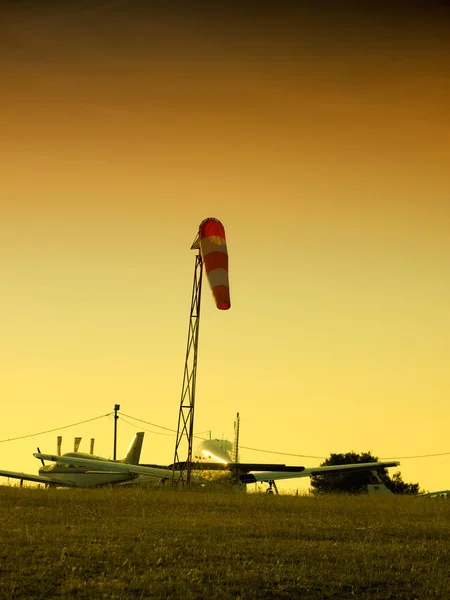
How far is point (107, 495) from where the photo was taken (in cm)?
3250

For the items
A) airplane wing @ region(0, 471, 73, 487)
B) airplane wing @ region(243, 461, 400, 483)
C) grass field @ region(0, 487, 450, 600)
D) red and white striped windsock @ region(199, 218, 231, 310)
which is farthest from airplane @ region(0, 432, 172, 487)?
grass field @ region(0, 487, 450, 600)

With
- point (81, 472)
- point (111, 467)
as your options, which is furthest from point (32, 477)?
point (111, 467)

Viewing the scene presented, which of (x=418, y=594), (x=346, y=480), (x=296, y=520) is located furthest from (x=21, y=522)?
(x=346, y=480)

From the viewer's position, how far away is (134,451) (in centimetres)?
6712

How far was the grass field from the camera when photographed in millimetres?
14070

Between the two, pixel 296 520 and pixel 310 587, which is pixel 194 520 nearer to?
pixel 296 520

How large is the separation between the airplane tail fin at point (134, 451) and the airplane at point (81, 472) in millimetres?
7855

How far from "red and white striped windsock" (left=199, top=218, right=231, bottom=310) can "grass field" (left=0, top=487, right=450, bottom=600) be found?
52.1ft

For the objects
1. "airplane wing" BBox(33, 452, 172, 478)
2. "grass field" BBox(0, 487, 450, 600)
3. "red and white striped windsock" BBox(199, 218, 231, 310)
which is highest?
"red and white striped windsock" BBox(199, 218, 231, 310)

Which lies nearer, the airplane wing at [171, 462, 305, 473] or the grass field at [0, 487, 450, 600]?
the grass field at [0, 487, 450, 600]

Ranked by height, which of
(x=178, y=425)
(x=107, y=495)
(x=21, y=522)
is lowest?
(x=21, y=522)

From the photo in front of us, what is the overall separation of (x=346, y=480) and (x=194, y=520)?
67353mm

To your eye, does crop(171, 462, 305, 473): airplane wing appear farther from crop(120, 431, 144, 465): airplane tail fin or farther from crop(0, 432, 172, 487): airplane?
crop(120, 431, 144, 465): airplane tail fin

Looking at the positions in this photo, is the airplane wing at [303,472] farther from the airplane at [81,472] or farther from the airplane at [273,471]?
the airplane at [81,472]
